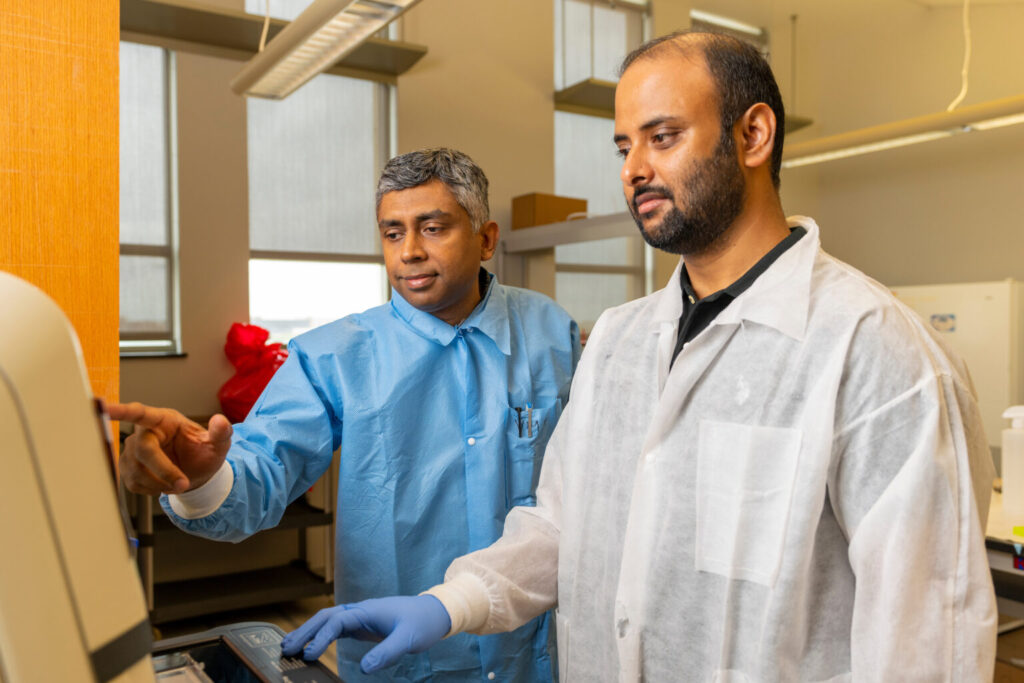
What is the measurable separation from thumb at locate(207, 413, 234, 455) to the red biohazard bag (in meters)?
2.84

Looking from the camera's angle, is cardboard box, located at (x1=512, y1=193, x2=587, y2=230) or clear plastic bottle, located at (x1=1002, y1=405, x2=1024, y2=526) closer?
clear plastic bottle, located at (x1=1002, y1=405, x2=1024, y2=526)

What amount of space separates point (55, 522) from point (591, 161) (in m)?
5.23

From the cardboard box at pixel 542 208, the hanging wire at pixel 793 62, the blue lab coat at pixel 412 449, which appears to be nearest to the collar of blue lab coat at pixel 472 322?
the blue lab coat at pixel 412 449

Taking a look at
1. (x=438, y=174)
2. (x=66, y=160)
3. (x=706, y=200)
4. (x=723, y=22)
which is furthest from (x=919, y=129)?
(x=66, y=160)

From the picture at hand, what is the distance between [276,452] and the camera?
49.9 inches

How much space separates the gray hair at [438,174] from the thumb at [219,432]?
657 millimetres

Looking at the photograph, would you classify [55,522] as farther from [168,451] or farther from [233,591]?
[233,591]

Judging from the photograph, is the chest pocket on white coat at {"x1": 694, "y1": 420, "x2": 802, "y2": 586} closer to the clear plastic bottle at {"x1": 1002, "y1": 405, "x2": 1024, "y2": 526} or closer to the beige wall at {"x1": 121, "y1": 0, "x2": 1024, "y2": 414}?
the clear plastic bottle at {"x1": 1002, "y1": 405, "x2": 1024, "y2": 526}

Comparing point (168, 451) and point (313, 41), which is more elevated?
point (313, 41)

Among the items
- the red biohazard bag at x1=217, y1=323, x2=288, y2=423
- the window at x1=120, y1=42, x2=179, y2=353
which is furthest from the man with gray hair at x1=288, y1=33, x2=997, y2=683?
the window at x1=120, y1=42, x2=179, y2=353

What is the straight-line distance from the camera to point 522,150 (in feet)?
16.0

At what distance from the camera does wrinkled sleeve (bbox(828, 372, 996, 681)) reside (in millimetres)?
784

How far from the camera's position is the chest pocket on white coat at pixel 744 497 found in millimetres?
873

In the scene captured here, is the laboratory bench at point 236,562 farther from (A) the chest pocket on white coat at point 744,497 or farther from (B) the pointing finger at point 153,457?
(A) the chest pocket on white coat at point 744,497
